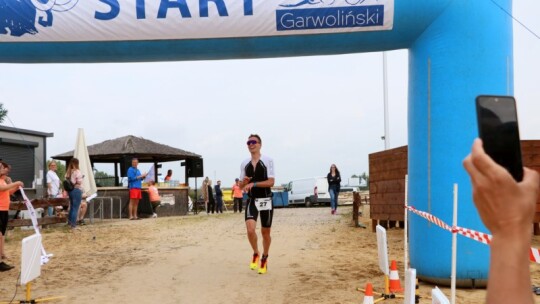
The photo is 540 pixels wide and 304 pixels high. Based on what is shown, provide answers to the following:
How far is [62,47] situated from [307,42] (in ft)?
9.85

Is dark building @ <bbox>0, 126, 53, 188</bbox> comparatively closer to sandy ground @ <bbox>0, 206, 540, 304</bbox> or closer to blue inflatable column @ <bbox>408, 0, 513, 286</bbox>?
sandy ground @ <bbox>0, 206, 540, 304</bbox>

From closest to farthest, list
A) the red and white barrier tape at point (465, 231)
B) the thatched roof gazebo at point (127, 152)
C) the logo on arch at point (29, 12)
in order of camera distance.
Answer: the red and white barrier tape at point (465, 231) < the logo on arch at point (29, 12) < the thatched roof gazebo at point (127, 152)

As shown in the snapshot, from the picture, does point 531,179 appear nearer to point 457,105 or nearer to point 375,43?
point 457,105

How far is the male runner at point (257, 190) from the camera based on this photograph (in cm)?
720

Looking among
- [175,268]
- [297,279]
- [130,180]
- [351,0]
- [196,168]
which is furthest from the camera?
[196,168]

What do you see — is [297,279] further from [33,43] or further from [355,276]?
[33,43]

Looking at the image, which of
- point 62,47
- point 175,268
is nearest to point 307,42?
point 62,47

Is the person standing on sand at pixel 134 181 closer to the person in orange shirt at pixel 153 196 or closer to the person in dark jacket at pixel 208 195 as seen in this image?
the person in orange shirt at pixel 153 196

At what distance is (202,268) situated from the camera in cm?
790

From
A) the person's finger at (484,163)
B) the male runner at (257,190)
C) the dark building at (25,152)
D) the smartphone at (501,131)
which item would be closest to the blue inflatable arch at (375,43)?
the male runner at (257,190)

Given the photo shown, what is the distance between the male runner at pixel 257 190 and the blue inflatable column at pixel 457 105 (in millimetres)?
2067

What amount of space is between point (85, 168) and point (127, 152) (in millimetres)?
6896

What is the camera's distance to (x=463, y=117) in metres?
5.96

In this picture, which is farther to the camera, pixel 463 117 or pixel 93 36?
pixel 93 36
